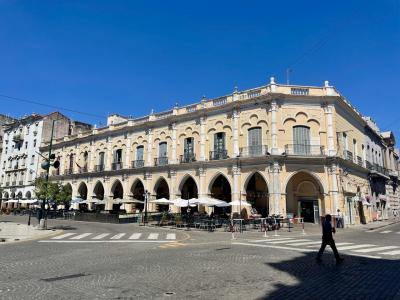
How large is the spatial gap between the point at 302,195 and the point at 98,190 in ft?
95.0

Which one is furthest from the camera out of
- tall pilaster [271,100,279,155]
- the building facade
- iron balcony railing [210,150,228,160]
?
the building facade

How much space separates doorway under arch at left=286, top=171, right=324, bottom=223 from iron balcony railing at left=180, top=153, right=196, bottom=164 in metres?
10.3

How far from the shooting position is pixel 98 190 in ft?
155

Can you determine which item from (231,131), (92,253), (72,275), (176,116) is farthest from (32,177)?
(72,275)

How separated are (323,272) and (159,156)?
31281mm

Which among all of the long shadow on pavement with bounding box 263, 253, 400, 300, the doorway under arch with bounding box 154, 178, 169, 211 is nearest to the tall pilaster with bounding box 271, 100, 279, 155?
the doorway under arch with bounding box 154, 178, 169, 211

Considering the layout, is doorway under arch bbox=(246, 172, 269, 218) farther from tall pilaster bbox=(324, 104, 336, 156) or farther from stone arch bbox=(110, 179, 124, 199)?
stone arch bbox=(110, 179, 124, 199)

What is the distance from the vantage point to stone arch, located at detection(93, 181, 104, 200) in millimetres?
45856

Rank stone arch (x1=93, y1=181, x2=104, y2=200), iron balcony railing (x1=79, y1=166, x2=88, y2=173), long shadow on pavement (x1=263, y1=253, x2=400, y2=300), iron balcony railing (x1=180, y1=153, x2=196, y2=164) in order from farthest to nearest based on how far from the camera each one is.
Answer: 1. iron balcony railing (x1=79, y1=166, x2=88, y2=173)
2. stone arch (x1=93, y1=181, x2=104, y2=200)
3. iron balcony railing (x1=180, y1=153, x2=196, y2=164)
4. long shadow on pavement (x1=263, y1=253, x2=400, y2=300)

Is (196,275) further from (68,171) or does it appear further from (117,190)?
(68,171)

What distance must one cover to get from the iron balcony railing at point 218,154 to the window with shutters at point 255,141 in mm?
2647

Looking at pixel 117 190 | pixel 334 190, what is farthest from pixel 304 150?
pixel 117 190

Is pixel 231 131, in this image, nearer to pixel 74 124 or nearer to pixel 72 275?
pixel 72 275

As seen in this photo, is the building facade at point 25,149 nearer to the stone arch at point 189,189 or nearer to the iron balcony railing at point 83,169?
the iron balcony railing at point 83,169
